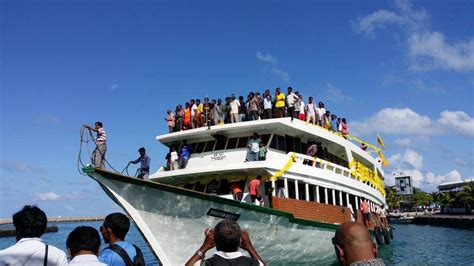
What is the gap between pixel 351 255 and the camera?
224cm

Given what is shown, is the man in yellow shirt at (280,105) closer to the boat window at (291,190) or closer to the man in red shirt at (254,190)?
the boat window at (291,190)

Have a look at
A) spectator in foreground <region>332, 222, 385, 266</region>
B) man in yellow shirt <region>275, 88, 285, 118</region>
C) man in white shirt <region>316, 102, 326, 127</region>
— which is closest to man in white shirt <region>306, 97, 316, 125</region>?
man in white shirt <region>316, 102, 326, 127</region>

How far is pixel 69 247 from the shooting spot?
11.3 ft

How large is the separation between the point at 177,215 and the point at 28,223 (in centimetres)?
629

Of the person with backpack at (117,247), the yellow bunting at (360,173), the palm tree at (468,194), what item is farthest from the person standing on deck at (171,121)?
the palm tree at (468,194)

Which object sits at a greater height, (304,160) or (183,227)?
(304,160)

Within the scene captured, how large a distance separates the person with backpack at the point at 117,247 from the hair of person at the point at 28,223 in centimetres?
55

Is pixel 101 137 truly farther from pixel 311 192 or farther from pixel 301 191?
pixel 311 192

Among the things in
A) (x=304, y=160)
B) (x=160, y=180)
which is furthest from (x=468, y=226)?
(x=160, y=180)

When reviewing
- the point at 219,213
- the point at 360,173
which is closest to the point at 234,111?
the point at 219,213

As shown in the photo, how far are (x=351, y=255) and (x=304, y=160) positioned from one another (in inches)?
458

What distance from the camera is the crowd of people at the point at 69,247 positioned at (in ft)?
11.1

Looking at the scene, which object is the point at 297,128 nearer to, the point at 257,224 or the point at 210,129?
the point at 210,129

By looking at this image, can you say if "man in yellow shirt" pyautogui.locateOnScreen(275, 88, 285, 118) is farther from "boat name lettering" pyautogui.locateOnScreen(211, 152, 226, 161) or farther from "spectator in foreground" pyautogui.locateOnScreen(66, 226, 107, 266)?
"spectator in foreground" pyautogui.locateOnScreen(66, 226, 107, 266)
